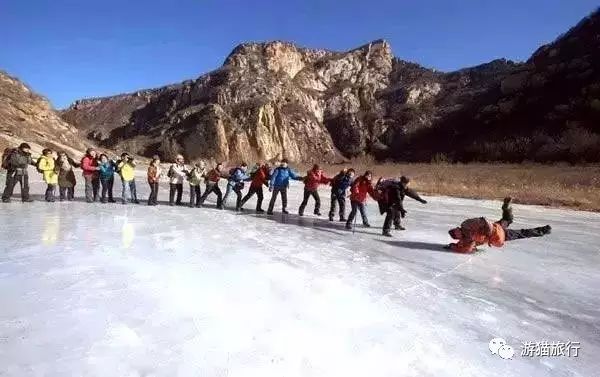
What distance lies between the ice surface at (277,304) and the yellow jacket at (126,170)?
434 cm

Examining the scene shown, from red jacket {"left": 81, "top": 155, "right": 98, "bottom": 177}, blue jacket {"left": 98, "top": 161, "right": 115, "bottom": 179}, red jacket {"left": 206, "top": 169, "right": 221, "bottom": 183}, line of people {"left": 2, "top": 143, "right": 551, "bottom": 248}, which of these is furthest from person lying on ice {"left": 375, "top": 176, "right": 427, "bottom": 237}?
red jacket {"left": 81, "top": 155, "right": 98, "bottom": 177}

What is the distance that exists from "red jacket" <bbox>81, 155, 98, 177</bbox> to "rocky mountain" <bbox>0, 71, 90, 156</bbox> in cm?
1898

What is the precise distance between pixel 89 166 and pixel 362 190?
24.6 feet

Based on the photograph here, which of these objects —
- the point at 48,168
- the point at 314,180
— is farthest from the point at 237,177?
the point at 48,168

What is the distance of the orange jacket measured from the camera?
26.1ft

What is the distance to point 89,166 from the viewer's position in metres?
13.0

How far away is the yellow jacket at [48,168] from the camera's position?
1235cm

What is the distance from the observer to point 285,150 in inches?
3386

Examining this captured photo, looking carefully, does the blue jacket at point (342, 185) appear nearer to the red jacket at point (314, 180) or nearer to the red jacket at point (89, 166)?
the red jacket at point (314, 180)

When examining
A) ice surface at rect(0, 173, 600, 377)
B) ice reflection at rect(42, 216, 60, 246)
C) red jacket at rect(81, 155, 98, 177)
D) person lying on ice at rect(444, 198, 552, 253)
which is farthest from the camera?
red jacket at rect(81, 155, 98, 177)

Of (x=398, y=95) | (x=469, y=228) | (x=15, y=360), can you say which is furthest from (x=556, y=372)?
(x=398, y=95)

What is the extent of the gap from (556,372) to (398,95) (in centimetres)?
10277

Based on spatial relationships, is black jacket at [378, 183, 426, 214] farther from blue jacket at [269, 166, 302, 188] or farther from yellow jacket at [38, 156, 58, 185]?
yellow jacket at [38, 156, 58, 185]

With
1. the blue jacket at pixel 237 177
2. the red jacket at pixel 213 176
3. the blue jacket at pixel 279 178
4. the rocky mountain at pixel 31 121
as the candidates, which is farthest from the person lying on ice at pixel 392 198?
the rocky mountain at pixel 31 121
